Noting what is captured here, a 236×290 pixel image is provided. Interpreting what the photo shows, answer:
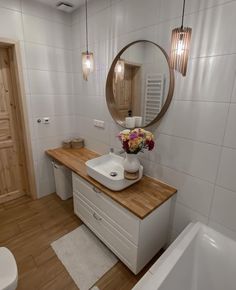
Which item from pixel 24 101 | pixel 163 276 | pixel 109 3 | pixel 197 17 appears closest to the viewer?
pixel 163 276

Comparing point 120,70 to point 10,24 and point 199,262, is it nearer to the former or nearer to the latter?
point 10,24

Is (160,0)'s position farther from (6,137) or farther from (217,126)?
(6,137)

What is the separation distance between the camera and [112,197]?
143 cm

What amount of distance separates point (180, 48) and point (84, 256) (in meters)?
2.00

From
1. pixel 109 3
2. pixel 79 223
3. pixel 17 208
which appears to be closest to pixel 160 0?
pixel 109 3

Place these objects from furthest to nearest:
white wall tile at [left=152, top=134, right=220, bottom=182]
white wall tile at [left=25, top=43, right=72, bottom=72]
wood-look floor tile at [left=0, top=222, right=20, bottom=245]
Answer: white wall tile at [left=25, top=43, right=72, bottom=72] → wood-look floor tile at [left=0, top=222, right=20, bottom=245] → white wall tile at [left=152, top=134, right=220, bottom=182]

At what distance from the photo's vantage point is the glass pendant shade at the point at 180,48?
1.17 metres

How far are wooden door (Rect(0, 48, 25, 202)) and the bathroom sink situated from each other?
1.28m

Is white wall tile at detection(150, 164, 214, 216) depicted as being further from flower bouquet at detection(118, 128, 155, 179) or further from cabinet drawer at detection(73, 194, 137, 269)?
cabinet drawer at detection(73, 194, 137, 269)

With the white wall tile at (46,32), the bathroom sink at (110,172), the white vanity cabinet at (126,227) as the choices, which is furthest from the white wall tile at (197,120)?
the white wall tile at (46,32)

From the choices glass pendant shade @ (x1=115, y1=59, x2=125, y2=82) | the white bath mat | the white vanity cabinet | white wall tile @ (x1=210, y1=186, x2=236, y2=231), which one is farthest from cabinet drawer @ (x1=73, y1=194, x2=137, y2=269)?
glass pendant shade @ (x1=115, y1=59, x2=125, y2=82)

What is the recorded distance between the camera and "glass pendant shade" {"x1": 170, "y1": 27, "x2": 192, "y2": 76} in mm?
1168

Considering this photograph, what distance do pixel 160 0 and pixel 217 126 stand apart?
109 cm

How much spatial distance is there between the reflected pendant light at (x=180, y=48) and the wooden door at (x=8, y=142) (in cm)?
196
